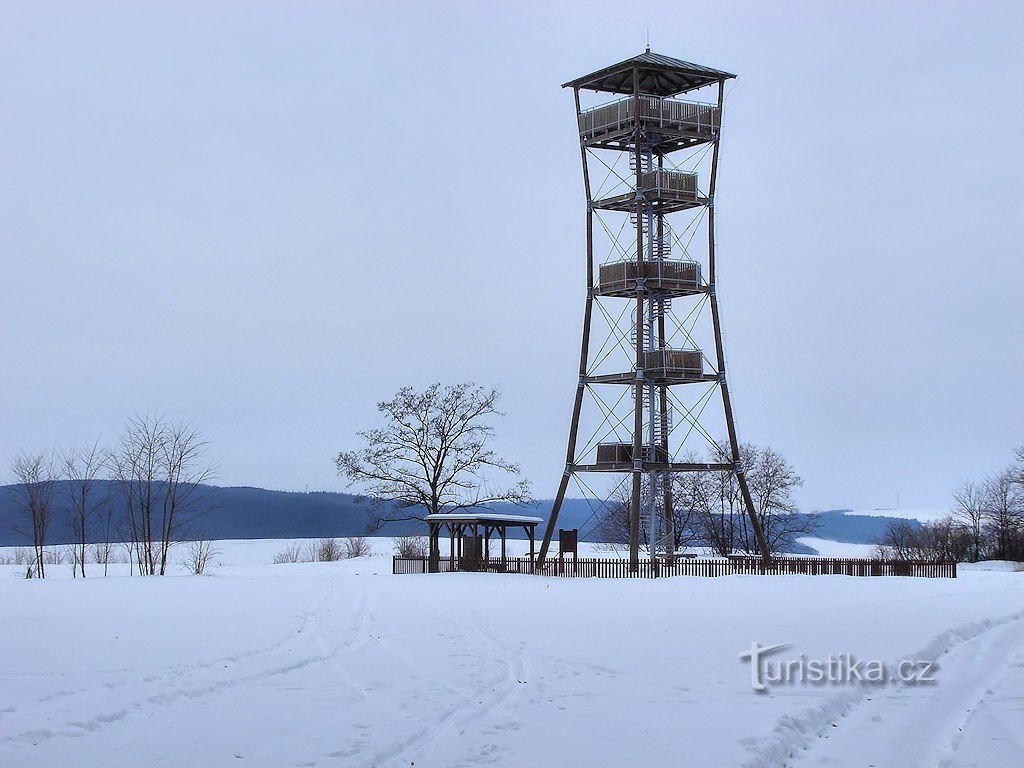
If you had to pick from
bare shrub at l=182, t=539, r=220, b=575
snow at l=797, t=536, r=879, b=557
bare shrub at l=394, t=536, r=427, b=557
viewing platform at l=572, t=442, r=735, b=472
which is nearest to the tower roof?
viewing platform at l=572, t=442, r=735, b=472

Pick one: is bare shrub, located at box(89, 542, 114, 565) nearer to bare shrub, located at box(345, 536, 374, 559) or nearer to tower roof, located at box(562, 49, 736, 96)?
bare shrub, located at box(345, 536, 374, 559)

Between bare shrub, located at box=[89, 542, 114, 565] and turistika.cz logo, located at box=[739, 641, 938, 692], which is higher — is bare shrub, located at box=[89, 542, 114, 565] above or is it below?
above

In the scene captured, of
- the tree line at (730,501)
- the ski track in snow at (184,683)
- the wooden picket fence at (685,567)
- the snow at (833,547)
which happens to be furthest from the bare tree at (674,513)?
the ski track in snow at (184,683)

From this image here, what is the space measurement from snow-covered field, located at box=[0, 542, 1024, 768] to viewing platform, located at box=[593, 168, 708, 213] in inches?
745

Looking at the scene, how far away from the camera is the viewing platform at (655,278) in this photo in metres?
45.2

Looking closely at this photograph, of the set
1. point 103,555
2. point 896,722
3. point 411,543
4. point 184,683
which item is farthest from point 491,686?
point 103,555

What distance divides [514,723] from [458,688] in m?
2.42

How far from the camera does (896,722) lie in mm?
13930

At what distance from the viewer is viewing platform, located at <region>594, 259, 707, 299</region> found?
1779 inches

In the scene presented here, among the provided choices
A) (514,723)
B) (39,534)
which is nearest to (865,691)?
(514,723)

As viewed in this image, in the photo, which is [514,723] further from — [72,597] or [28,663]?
[72,597]

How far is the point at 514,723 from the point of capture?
13.6 meters

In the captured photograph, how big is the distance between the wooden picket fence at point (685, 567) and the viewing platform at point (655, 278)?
32.1ft

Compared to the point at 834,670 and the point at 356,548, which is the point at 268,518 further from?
the point at 834,670
